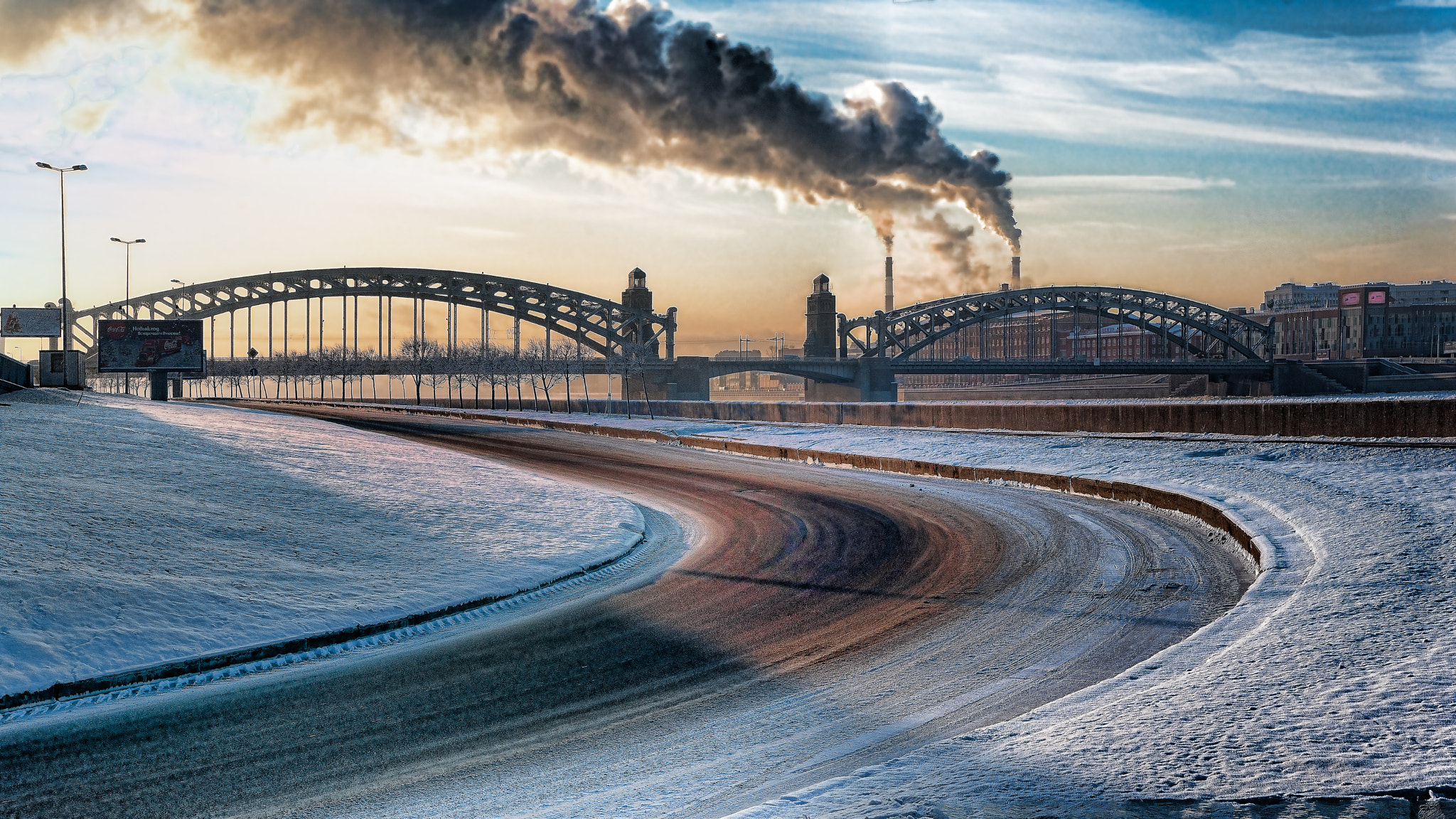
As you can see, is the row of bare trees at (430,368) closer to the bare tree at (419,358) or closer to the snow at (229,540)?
the bare tree at (419,358)

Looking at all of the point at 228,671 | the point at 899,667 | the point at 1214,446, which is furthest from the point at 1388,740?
the point at 1214,446

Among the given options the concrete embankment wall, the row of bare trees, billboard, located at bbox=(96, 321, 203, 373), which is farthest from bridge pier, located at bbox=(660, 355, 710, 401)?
the concrete embankment wall

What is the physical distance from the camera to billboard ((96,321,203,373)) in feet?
185

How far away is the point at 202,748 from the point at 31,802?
0.99 m

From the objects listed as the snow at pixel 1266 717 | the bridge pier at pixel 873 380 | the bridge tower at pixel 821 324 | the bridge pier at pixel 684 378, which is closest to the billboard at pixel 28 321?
the snow at pixel 1266 717

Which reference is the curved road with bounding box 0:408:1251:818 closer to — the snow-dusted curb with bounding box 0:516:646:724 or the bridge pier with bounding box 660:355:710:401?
the snow-dusted curb with bounding box 0:516:646:724

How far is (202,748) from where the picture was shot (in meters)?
6.54

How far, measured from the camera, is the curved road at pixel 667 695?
575cm

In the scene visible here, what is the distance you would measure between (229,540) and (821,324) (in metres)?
148

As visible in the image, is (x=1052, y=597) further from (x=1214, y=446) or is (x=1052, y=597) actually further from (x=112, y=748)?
(x=1214, y=446)

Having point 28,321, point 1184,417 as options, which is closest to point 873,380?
point 28,321

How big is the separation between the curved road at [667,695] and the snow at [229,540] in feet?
3.98

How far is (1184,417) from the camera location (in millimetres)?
25188

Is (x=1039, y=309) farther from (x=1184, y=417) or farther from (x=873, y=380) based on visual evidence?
(x=1184, y=417)
